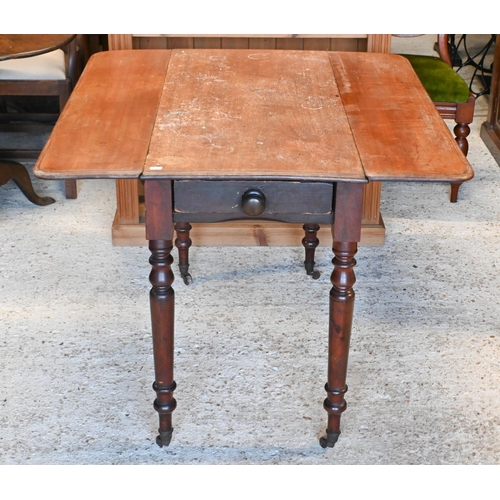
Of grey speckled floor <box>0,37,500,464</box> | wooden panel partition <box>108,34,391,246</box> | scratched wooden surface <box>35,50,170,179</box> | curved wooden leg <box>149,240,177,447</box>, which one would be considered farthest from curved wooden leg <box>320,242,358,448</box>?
wooden panel partition <box>108,34,391,246</box>

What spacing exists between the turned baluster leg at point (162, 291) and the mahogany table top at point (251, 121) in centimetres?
8

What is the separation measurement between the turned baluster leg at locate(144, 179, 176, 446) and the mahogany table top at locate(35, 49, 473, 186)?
0.27 feet

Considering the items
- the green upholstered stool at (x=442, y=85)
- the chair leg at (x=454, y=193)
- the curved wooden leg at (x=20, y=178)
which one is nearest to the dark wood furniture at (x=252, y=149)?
the green upholstered stool at (x=442, y=85)

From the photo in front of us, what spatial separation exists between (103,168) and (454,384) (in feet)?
4.02

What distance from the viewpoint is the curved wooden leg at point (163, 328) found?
6.25 feet

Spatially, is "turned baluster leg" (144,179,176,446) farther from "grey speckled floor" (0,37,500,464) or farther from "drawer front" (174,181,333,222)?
"grey speckled floor" (0,37,500,464)

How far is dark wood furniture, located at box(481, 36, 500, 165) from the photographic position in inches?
156

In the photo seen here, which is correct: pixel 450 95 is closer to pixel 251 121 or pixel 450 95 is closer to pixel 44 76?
pixel 251 121

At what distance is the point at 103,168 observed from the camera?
1.76 m

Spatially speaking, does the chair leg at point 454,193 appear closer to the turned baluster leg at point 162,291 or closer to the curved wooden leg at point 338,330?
the curved wooden leg at point 338,330

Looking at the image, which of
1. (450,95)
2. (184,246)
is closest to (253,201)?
(184,246)

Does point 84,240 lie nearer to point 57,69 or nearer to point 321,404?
point 57,69

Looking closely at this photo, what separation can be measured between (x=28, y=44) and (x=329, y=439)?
1855 mm
